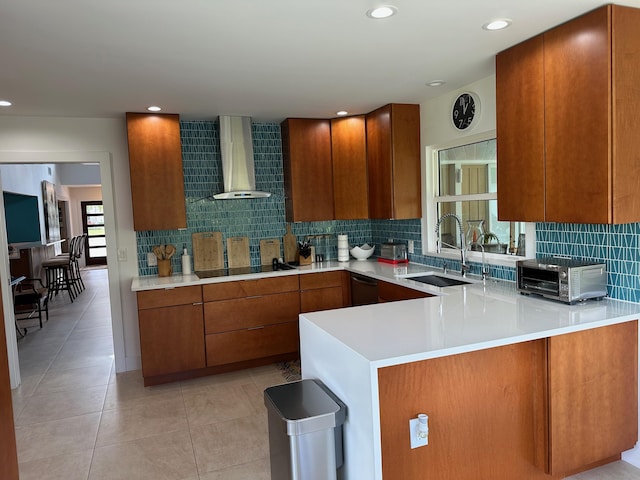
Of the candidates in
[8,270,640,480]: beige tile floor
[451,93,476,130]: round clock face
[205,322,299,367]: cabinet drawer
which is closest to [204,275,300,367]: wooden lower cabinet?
[205,322,299,367]: cabinet drawer

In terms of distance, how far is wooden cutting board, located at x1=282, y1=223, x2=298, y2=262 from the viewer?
4.69 metres

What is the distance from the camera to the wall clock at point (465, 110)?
3.34 metres

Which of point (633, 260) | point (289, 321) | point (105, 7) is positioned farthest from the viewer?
point (289, 321)

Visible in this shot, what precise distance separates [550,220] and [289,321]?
2.43 meters

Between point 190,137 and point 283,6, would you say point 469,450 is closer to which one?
point 283,6

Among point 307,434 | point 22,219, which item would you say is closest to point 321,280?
point 307,434

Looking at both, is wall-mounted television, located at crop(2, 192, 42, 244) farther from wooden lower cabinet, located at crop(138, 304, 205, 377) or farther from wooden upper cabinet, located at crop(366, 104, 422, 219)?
wooden upper cabinet, located at crop(366, 104, 422, 219)

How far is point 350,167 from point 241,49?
7.05ft

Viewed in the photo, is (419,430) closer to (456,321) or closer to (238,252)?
(456,321)

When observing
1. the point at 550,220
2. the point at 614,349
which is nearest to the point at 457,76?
the point at 550,220

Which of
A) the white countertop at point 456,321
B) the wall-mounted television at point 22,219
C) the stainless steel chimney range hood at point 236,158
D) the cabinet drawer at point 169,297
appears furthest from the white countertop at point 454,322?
the wall-mounted television at point 22,219

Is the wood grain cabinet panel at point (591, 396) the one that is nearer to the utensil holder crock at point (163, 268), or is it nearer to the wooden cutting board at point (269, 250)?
the wooden cutting board at point (269, 250)

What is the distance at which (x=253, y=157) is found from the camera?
4.32 m

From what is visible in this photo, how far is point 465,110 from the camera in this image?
3461 millimetres
